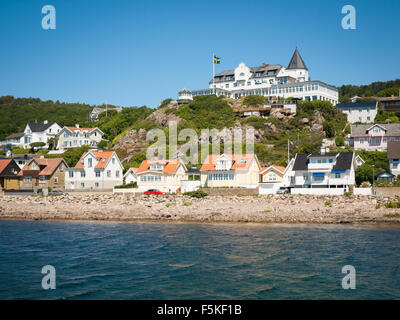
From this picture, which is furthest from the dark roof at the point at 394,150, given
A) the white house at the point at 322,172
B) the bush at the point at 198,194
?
the bush at the point at 198,194

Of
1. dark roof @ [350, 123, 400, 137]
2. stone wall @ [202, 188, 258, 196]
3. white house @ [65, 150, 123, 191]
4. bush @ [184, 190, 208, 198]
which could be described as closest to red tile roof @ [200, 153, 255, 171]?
stone wall @ [202, 188, 258, 196]

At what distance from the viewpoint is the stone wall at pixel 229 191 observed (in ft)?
148

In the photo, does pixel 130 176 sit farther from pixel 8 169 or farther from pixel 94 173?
pixel 8 169

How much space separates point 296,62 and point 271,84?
8168mm

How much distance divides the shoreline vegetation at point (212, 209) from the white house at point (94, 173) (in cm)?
1005

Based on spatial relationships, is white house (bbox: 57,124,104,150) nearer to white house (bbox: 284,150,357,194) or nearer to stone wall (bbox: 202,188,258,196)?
stone wall (bbox: 202,188,258,196)

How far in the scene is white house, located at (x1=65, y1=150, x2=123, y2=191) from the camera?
55.2m

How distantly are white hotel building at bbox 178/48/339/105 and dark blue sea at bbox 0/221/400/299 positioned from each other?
55.5 meters

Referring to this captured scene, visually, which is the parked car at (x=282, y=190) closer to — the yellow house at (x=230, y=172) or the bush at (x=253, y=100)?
the yellow house at (x=230, y=172)

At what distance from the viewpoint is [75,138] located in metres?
82.5

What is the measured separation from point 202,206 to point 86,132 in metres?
51.8

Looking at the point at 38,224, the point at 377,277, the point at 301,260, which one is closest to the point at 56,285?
the point at 301,260

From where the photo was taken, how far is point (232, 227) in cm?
3177

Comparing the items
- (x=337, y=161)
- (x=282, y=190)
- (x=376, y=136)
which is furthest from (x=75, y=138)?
(x=376, y=136)
